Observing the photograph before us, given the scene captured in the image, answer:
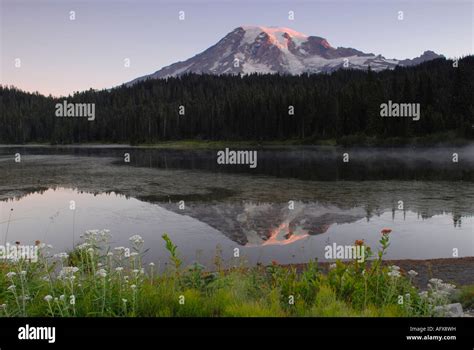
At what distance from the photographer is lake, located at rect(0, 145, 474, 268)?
55.3ft

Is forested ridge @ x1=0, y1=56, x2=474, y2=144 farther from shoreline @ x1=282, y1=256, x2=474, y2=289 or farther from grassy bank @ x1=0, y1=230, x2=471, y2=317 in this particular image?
grassy bank @ x1=0, y1=230, x2=471, y2=317

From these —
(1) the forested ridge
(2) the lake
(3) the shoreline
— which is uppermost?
(1) the forested ridge

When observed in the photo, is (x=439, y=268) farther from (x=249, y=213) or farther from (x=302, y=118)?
(x=302, y=118)

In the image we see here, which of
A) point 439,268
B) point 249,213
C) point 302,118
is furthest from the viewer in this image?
point 302,118

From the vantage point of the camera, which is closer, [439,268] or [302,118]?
[439,268]

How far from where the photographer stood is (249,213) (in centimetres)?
2397

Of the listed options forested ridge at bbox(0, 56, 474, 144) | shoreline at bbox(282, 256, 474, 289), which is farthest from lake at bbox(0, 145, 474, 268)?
forested ridge at bbox(0, 56, 474, 144)

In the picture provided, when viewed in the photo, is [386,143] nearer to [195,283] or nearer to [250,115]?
[250,115]

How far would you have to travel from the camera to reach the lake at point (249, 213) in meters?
16.9

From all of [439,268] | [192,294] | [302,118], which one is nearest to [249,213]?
[439,268]

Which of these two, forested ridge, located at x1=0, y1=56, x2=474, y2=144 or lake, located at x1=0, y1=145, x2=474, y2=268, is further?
forested ridge, located at x1=0, y1=56, x2=474, y2=144

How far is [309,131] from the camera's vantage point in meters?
110

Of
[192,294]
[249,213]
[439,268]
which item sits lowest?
[439,268]
